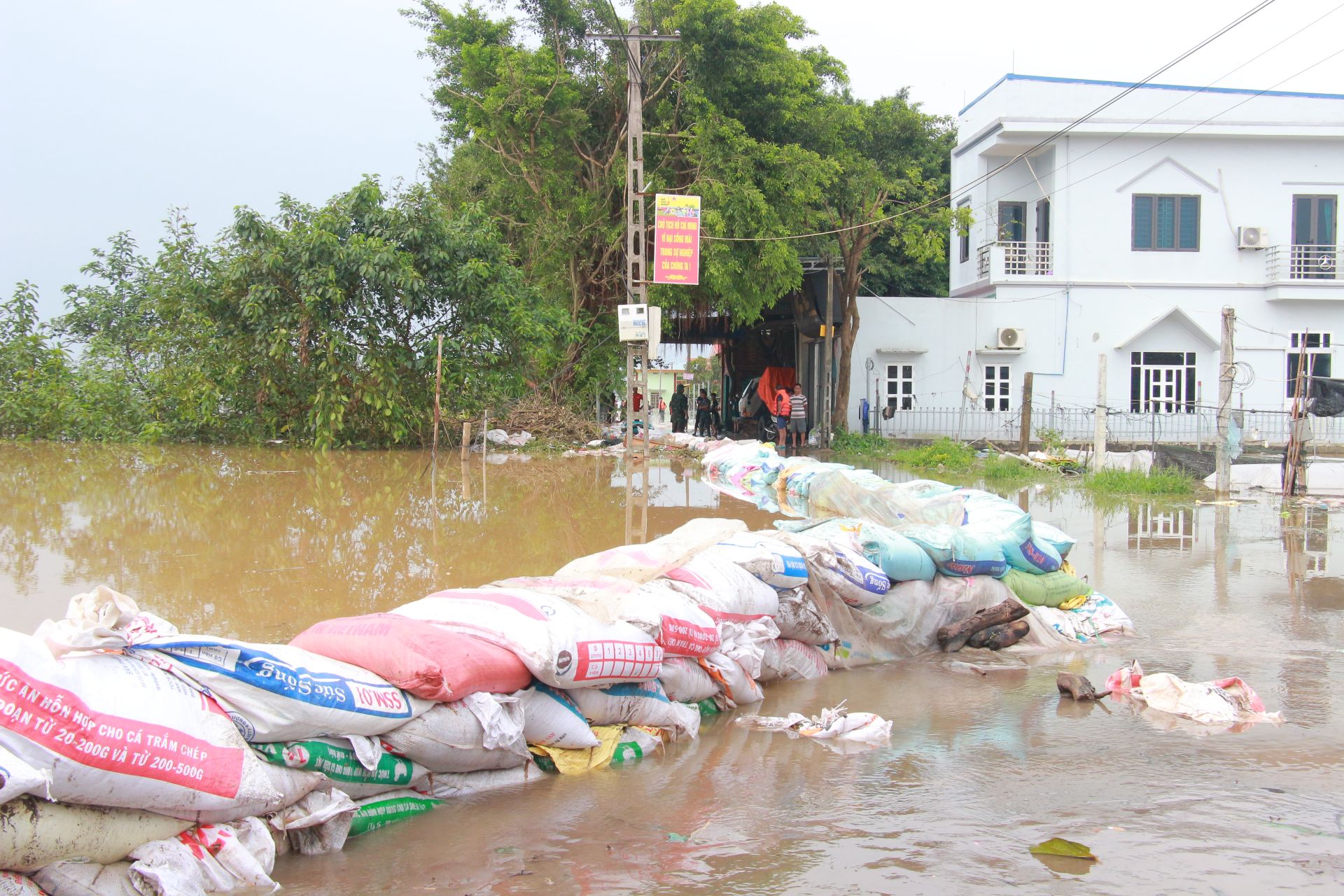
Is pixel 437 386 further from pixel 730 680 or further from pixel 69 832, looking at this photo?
pixel 69 832

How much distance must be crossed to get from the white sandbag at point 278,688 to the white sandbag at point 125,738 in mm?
64

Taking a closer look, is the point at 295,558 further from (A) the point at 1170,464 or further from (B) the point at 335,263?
(A) the point at 1170,464

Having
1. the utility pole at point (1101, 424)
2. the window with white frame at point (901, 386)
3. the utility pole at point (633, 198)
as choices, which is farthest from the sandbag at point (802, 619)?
the window with white frame at point (901, 386)

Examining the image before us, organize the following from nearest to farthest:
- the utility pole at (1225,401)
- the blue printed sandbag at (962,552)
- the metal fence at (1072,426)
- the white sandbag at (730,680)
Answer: the white sandbag at (730,680) < the blue printed sandbag at (962,552) < the utility pole at (1225,401) < the metal fence at (1072,426)

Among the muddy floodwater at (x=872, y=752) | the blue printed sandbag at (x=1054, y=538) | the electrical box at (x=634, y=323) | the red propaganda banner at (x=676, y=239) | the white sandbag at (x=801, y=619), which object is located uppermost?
the red propaganda banner at (x=676, y=239)

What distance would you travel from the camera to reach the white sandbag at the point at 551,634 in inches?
128

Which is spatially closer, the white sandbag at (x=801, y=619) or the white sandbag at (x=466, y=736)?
the white sandbag at (x=466, y=736)

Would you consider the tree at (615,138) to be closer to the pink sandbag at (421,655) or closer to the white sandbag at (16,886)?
the pink sandbag at (421,655)

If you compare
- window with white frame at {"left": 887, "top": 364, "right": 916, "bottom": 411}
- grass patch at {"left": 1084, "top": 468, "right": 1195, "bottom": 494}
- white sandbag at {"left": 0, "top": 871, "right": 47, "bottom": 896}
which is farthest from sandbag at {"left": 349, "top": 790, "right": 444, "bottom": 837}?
window with white frame at {"left": 887, "top": 364, "right": 916, "bottom": 411}

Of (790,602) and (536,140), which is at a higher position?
(536,140)

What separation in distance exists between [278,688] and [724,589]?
2.00 metres

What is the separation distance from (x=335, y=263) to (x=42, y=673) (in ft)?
44.3

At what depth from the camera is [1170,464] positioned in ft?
44.0

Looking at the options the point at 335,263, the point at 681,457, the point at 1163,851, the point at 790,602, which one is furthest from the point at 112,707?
the point at 681,457
